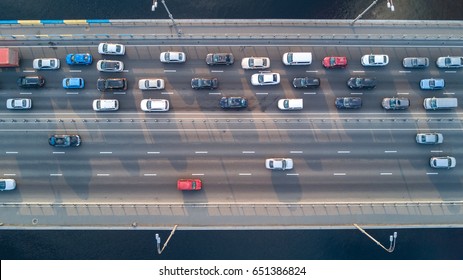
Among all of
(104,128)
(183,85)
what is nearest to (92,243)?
(104,128)

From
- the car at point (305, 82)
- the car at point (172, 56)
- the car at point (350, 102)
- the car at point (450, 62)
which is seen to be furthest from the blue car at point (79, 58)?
the car at point (450, 62)

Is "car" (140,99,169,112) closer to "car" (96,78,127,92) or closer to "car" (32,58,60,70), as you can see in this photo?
"car" (96,78,127,92)

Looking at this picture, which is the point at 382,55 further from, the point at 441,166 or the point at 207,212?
the point at 207,212

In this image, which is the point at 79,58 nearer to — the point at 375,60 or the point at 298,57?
the point at 298,57

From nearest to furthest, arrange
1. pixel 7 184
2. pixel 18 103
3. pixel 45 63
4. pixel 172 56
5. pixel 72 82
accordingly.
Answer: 1. pixel 7 184
2. pixel 18 103
3. pixel 72 82
4. pixel 45 63
5. pixel 172 56

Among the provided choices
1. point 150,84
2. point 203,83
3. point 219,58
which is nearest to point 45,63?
point 150,84

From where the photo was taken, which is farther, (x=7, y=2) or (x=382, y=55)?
(x=7, y=2)
